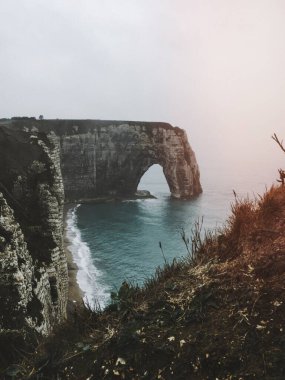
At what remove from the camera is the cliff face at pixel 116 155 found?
93.7 m

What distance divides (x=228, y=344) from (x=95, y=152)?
308 ft

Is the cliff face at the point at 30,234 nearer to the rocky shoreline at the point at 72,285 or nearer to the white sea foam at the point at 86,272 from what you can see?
the white sea foam at the point at 86,272

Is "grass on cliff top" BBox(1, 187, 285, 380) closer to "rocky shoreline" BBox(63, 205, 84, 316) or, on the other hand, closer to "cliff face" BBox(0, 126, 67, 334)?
"cliff face" BBox(0, 126, 67, 334)

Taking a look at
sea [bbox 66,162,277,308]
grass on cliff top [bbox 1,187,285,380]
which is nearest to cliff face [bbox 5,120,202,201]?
sea [bbox 66,162,277,308]

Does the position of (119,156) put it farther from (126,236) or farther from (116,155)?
(126,236)

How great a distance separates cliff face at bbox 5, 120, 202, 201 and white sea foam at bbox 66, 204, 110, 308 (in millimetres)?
34990

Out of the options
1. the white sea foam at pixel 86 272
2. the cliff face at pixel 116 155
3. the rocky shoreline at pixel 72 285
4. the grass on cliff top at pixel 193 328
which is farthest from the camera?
the cliff face at pixel 116 155

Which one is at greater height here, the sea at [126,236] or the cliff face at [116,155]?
the cliff face at [116,155]

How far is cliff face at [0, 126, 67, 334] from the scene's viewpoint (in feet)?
36.9

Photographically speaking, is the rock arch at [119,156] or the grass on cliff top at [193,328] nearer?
the grass on cliff top at [193,328]

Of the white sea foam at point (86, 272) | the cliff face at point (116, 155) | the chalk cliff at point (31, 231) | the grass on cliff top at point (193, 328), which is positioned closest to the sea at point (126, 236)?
the white sea foam at point (86, 272)

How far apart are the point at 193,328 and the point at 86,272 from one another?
36151 mm

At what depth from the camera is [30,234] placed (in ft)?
55.0

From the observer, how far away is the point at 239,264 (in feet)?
16.6
